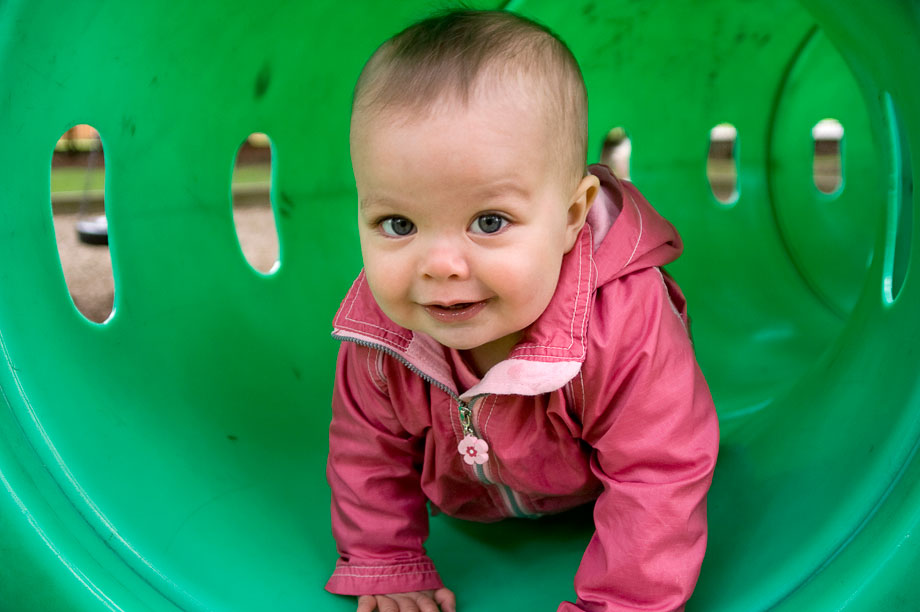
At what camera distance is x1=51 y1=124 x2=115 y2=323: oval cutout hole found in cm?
313

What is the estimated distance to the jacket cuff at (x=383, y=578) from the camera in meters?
1.39

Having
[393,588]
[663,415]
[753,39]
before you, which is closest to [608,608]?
[663,415]

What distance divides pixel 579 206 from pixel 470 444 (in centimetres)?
33

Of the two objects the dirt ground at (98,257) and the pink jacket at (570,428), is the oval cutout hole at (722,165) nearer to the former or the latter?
the dirt ground at (98,257)

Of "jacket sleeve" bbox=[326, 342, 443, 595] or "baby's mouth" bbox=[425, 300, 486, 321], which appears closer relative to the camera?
"baby's mouth" bbox=[425, 300, 486, 321]

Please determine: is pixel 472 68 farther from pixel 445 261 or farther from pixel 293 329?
pixel 293 329

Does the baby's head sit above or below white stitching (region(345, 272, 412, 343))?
above

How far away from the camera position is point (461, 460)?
4.57ft

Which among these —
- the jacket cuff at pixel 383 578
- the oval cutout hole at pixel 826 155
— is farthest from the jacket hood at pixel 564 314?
the oval cutout hole at pixel 826 155

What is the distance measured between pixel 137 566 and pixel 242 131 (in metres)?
0.83

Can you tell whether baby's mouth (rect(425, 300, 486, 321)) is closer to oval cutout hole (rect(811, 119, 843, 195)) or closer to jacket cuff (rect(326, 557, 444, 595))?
jacket cuff (rect(326, 557, 444, 595))

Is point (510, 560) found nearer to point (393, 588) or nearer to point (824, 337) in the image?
point (393, 588)

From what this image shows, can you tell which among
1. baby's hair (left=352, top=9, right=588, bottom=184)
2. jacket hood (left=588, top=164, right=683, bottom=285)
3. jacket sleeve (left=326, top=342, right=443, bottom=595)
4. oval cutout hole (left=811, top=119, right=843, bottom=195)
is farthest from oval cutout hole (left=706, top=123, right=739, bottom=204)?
baby's hair (left=352, top=9, right=588, bottom=184)

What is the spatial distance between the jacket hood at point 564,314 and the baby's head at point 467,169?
0.04 meters
